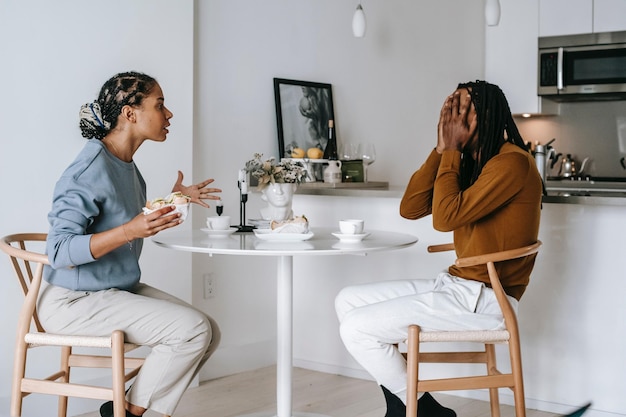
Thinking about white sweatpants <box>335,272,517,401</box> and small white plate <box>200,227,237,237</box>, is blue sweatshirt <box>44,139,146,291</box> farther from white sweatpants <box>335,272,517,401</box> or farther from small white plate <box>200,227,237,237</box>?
white sweatpants <box>335,272,517,401</box>

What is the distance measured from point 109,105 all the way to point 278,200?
2.39ft

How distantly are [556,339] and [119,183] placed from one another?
186 cm

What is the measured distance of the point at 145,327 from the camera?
2.42 metres

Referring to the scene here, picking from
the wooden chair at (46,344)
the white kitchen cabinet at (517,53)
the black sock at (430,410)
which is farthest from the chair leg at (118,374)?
the white kitchen cabinet at (517,53)

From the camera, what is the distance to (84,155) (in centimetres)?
246

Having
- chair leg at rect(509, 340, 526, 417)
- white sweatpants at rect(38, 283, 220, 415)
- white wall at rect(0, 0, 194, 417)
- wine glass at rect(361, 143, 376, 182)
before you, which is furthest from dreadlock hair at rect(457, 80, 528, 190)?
wine glass at rect(361, 143, 376, 182)

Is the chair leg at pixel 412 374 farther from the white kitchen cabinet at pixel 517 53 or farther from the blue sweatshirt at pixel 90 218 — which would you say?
the white kitchen cabinet at pixel 517 53

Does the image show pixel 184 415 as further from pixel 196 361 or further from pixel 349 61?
pixel 349 61

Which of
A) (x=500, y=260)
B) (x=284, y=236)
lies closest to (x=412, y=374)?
(x=500, y=260)

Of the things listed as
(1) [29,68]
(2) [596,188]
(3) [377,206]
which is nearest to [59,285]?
(1) [29,68]

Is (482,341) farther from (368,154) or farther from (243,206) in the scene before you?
(368,154)

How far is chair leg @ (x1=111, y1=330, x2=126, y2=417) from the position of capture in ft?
7.59

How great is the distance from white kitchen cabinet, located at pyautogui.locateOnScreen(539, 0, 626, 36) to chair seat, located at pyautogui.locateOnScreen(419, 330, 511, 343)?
145 inches

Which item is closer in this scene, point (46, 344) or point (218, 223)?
point (46, 344)
